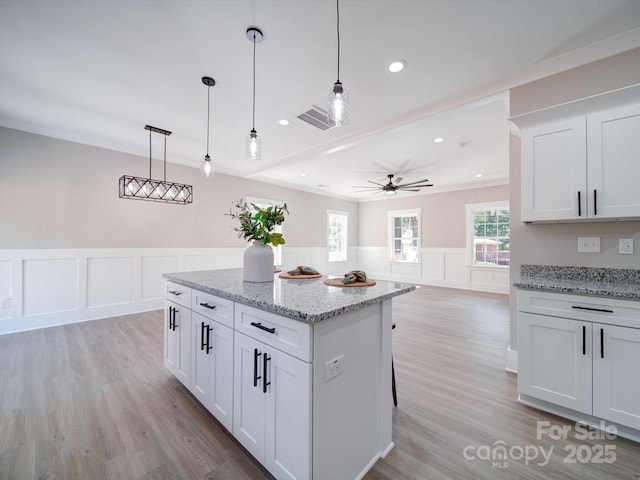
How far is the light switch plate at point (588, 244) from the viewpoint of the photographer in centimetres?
205

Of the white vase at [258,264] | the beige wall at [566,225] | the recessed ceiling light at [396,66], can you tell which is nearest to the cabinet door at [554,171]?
the beige wall at [566,225]

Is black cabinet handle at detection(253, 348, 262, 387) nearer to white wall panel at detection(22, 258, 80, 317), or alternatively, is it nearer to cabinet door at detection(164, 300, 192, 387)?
cabinet door at detection(164, 300, 192, 387)

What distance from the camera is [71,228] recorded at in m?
3.85

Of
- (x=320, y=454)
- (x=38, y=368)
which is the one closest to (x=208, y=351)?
(x=320, y=454)

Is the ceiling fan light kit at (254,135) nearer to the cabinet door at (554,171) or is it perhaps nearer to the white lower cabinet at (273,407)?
the white lower cabinet at (273,407)

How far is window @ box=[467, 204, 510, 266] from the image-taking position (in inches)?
246

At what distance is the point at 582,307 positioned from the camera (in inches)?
68.6

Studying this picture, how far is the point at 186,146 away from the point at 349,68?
3.17 metres

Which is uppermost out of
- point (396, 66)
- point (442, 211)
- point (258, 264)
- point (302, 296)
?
point (396, 66)

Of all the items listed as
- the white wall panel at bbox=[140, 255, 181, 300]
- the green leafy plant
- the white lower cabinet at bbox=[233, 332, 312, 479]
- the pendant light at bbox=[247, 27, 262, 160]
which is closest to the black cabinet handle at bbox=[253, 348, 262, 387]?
the white lower cabinet at bbox=[233, 332, 312, 479]

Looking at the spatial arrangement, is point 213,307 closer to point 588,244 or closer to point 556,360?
point 556,360

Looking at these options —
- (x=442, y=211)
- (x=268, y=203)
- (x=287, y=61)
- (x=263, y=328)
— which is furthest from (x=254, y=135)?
(x=442, y=211)

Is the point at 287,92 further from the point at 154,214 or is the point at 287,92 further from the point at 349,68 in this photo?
the point at 154,214

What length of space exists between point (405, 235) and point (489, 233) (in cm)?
223
